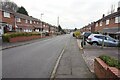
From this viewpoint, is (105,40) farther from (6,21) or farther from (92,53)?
(6,21)

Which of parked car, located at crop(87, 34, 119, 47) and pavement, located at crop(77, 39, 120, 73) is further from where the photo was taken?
parked car, located at crop(87, 34, 119, 47)

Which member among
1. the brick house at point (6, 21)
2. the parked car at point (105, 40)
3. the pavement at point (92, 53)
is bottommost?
the pavement at point (92, 53)

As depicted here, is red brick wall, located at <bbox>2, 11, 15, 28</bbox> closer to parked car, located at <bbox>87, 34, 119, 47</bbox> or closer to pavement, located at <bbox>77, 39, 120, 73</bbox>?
parked car, located at <bbox>87, 34, 119, 47</bbox>

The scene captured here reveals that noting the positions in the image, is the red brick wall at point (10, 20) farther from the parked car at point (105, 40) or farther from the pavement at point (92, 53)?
the pavement at point (92, 53)

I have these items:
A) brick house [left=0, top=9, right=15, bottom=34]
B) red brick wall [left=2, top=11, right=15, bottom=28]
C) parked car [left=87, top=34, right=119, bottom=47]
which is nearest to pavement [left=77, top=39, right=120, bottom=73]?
parked car [left=87, top=34, right=119, bottom=47]

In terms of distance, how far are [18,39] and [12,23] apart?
15.8 m

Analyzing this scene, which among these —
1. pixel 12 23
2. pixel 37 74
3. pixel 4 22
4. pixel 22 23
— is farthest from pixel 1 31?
pixel 37 74

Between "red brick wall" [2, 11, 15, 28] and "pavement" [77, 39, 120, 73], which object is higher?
"red brick wall" [2, 11, 15, 28]

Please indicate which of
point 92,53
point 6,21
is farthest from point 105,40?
point 6,21

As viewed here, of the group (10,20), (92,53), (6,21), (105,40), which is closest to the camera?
(92,53)

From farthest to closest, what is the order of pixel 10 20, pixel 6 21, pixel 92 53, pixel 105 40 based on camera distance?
pixel 10 20 < pixel 6 21 < pixel 105 40 < pixel 92 53

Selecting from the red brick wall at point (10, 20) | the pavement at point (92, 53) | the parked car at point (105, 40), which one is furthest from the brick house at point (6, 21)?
the pavement at point (92, 53)

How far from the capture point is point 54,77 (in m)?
7.32

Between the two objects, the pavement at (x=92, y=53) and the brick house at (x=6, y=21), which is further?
the brick house at (x=6, y=21)
